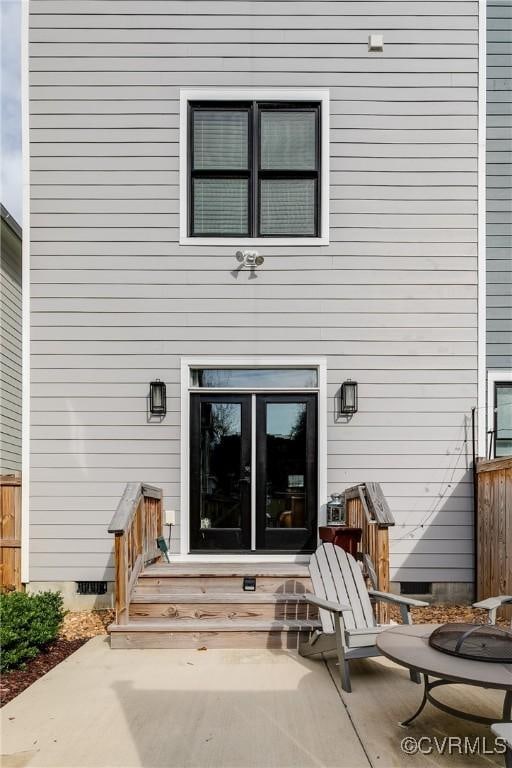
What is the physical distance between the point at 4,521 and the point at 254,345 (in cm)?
307

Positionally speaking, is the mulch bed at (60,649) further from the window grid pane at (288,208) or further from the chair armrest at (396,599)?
the window grid pane at (288,208)

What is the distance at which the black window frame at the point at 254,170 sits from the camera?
6.08 m

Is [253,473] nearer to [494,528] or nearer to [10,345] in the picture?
[494,528]

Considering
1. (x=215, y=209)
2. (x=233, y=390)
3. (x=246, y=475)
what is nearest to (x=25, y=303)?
(x=215, y=209)

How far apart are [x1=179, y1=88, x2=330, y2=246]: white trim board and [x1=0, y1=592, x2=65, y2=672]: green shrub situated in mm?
3623

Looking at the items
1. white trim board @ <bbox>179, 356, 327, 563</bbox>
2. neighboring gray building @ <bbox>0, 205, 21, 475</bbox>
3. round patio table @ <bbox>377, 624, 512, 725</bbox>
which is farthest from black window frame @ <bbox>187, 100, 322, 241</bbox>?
round patio table @ <bbox>377, 624, 512, 725</bbox>

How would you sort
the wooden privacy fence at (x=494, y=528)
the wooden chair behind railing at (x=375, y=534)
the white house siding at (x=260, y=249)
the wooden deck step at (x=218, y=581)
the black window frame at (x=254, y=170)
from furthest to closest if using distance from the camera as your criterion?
1. the black window frame at (x=254, y=170)
2. the white house siding at (x=260, y=249)
3. the wooden privacy fence at (x=494, y=528)
4. the wooden deck step at (x=218, y=581)
5. the wooden chair behind railing at (x=375, y=534)

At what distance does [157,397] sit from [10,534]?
2.01 metres

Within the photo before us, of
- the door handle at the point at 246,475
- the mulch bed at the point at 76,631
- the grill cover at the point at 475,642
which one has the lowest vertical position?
the mulch bed at the point at 76,631

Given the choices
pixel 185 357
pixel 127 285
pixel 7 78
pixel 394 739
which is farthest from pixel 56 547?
pixel 7 78

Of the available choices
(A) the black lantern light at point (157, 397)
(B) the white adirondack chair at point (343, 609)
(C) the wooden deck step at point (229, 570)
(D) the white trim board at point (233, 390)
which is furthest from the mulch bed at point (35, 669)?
(A) the black lantern light at point (157, 397)

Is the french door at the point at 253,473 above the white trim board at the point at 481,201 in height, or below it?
below

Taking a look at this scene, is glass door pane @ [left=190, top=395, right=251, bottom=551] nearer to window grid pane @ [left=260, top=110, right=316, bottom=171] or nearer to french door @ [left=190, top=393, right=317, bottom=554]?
french door @ [left=190, top=393, right=317, bottom=554]

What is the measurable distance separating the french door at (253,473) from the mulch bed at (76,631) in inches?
44.3
